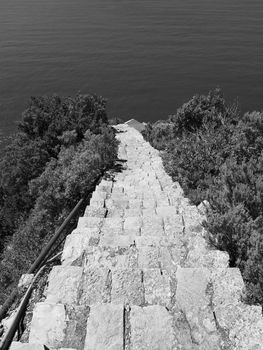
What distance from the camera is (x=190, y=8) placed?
63906mm

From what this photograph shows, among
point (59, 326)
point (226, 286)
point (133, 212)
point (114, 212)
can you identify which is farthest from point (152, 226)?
point (59, 326)

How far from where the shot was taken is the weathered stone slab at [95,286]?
547cm

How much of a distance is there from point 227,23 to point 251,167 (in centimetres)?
5364

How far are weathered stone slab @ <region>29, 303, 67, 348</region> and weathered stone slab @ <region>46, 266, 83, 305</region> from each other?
333mm

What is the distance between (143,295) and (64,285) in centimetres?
126

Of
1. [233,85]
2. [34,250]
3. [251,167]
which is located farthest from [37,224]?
[233,85]

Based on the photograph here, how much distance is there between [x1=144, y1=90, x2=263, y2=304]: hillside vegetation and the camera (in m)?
6.36

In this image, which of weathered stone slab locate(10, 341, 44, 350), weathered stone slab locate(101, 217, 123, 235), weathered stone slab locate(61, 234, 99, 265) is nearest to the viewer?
weathered stone slab locate(10, 341, 44, 350)

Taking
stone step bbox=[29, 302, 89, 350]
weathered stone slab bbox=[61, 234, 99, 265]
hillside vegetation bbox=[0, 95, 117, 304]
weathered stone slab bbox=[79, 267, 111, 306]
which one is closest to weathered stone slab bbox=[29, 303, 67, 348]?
stone step bbox=[29, 302, 89, 350]

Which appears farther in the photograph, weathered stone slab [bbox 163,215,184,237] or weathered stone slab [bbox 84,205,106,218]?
weathered stone slab [bbox 84,205,106,218]

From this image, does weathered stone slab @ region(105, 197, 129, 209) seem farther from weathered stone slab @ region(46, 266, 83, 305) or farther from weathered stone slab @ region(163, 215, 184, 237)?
weathered stone slab @ region(46, 266, 83, 305)

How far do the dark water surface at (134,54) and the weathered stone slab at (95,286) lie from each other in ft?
97.2

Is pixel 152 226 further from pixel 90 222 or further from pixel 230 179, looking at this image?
pixel 230 179

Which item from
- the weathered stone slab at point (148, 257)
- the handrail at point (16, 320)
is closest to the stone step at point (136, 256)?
the weathered stone slab at point (148, 257)
